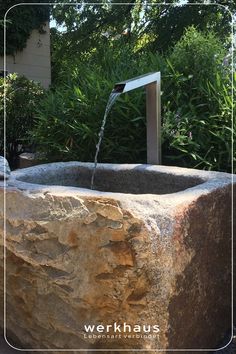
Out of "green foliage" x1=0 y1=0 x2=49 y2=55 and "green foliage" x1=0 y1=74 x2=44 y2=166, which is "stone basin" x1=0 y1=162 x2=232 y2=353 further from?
"green foliage" x1=0 y1=0 x2=49 y2=55

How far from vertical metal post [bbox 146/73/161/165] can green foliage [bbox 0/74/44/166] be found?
2.56 meters

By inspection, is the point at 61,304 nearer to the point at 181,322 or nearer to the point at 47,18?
the point at 181,322

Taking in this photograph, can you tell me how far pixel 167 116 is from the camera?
2982mm

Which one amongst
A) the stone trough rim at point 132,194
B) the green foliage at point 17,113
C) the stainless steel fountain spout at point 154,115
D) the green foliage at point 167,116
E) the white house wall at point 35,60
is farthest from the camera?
the white house wall at point 35,60

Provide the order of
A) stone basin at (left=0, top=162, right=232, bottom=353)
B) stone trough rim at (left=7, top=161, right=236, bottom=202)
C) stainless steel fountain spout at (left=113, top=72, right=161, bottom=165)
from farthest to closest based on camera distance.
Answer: stainless steel fountain spout at (left=113, top=72, right=161, bottom=165), stone trough rim at (left=7, top=161, right=236, bottom=202), stone basin at (left=0, top=162, right=232, bottom=353)

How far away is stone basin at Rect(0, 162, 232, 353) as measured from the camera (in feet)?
4.76

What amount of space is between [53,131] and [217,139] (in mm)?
1313

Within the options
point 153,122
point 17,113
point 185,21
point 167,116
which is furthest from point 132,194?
point 185,21

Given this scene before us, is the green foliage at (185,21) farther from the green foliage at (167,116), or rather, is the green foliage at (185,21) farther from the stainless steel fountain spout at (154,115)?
the stainless steel fountain spout at (154,115)

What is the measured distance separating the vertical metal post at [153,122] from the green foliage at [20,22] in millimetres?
6560

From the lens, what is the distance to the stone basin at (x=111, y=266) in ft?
4.76

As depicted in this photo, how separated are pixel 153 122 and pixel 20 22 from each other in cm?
698

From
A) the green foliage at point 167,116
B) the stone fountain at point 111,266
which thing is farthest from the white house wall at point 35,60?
the stone fountain at point 111,266

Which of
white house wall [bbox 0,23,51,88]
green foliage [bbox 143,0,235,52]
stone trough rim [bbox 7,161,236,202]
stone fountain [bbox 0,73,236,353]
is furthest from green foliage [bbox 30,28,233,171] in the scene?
white house wall [bbox 0,23,51,88]
